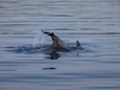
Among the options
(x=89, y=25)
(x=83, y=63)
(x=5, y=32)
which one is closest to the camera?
(x=83, y=63)

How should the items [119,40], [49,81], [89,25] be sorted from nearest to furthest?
[49,81] < [119,40] < [89,25]

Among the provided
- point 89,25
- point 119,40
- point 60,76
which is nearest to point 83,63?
point 60,76

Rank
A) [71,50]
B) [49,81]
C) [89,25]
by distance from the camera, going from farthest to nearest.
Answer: [89,25] → [71,50] → [49,81]

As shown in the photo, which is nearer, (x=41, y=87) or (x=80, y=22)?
(x=41, y=87)

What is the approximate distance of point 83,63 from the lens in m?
14.4

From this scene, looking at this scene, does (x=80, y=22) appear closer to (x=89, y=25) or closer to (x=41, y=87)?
(x=89, y=25)

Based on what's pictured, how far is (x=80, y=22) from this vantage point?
2748cm

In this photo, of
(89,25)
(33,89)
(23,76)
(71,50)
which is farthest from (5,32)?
(33,89)

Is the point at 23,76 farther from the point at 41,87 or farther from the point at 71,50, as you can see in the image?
the point at 71,50

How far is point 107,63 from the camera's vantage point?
47.5 feet

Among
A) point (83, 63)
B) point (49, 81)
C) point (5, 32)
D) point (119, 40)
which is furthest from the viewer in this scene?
point (5, 32)

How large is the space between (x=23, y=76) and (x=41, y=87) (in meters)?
1.29

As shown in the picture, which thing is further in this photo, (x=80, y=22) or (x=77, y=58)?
(x=80, y=22)

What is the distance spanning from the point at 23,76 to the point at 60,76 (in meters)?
0.83
